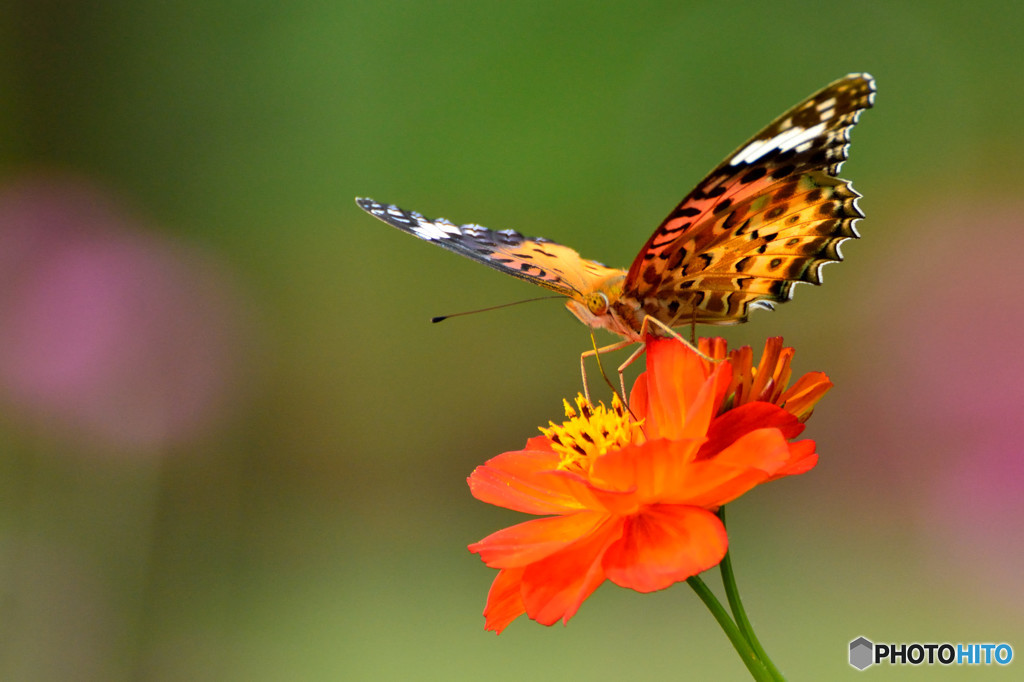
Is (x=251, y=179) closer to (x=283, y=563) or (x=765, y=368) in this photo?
(x=283, y=563)

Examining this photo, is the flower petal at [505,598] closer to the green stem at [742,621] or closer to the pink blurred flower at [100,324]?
the green stem at [742,621]

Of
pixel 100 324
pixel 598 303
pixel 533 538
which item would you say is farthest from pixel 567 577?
pixel 100 324

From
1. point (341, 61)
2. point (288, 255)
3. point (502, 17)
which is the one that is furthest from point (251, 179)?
point (502, 17)

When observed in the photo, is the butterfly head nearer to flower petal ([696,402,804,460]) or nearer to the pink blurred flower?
flower petal ([696,402,804,460])

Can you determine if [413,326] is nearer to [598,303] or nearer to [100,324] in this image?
[100,324]

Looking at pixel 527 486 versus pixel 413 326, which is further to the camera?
pixel 413 326

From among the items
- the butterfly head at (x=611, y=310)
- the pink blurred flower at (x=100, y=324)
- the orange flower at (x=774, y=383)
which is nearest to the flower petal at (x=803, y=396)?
the orange flower at (x=774, y=383)
